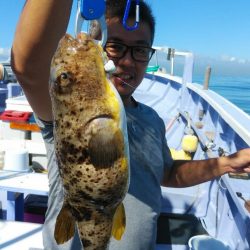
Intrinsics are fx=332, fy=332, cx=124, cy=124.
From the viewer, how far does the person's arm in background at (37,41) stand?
109 cm

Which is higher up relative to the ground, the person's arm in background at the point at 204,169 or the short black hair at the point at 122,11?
the short black hair at the point at 122,11

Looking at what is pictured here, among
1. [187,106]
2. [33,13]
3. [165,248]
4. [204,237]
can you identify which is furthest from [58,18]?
[187,106]

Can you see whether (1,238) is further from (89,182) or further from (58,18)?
(58,18)

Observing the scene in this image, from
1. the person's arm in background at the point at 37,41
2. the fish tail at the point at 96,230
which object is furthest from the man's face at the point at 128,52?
the fish tail at the point at 96,230

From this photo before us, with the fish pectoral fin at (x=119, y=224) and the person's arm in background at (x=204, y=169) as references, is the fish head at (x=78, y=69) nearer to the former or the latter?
the fish pectoral fin at (x=119, y=224)

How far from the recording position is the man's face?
163 centimetres

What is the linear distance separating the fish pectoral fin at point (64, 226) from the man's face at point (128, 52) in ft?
2.32

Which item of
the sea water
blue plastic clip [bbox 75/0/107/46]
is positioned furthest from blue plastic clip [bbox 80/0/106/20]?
the sea water

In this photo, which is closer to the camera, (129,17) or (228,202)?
(129,17)

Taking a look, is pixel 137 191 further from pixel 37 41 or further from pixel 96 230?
pixel 37 41

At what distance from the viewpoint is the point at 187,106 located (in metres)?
7.84

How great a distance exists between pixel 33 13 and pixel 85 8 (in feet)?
0.69

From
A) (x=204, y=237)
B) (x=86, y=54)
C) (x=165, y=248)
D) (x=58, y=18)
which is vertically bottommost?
(x=165, y=248)

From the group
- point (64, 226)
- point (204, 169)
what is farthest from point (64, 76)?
point (204, 169)
